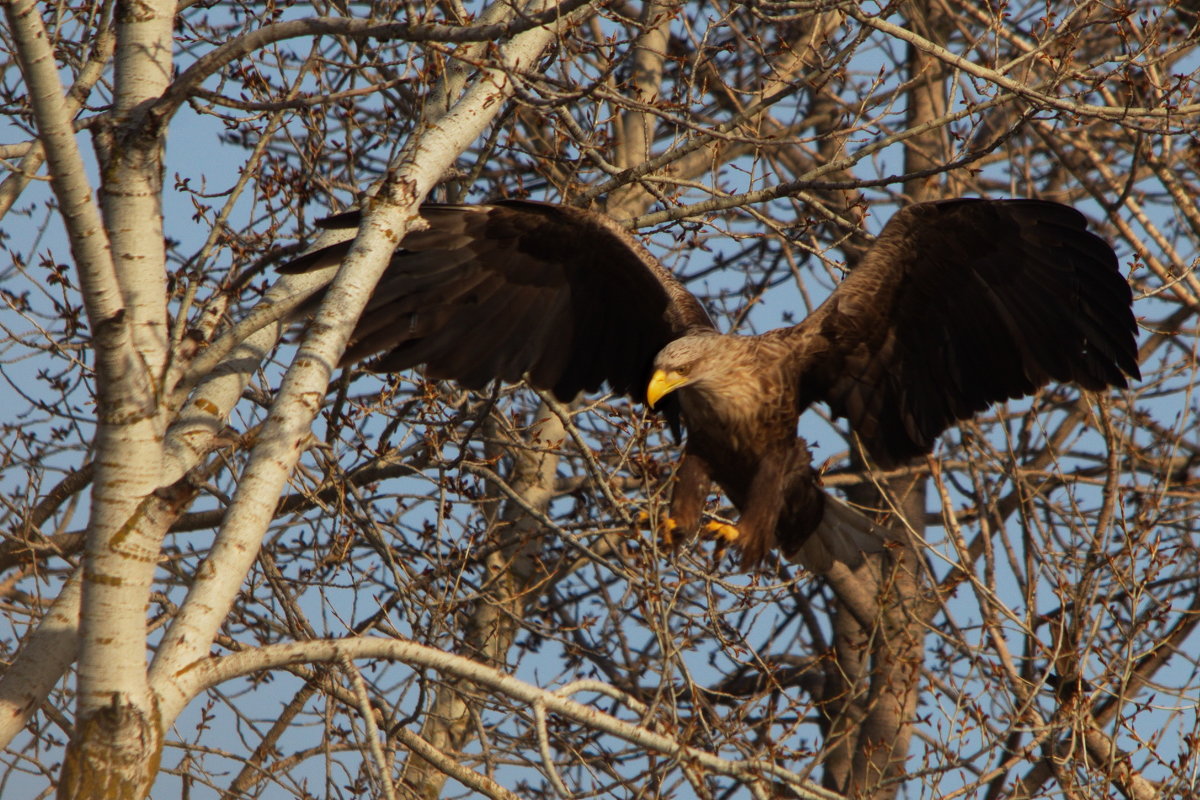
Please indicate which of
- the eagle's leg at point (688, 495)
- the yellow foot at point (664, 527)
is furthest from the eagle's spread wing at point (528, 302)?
the yellow foot at point (664, 527)

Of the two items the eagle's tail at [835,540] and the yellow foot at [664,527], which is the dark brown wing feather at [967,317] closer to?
the eagle's tail at [835,540]

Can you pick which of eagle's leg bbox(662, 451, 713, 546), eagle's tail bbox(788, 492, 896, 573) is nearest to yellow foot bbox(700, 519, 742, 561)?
eagle's leg bbox(662, 451, 713, 546)

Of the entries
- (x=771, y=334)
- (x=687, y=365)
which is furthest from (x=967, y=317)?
(x=687, y=365)

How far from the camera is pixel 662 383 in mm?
4840

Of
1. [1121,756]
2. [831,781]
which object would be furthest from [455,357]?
[831,781]

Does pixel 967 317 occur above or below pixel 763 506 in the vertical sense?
above

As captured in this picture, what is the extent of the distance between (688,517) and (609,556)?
100 inches

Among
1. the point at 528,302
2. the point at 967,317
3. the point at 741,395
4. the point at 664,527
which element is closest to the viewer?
the point at 664,527

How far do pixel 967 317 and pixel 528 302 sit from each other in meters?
1.98

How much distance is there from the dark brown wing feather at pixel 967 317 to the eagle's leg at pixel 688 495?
2.01ft

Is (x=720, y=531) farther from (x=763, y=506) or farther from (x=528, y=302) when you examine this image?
(x=528, y=302)

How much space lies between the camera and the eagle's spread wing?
534 centimetres

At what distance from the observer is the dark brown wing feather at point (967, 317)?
5109mm

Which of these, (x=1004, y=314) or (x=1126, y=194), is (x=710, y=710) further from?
(x=1126, y=194)
